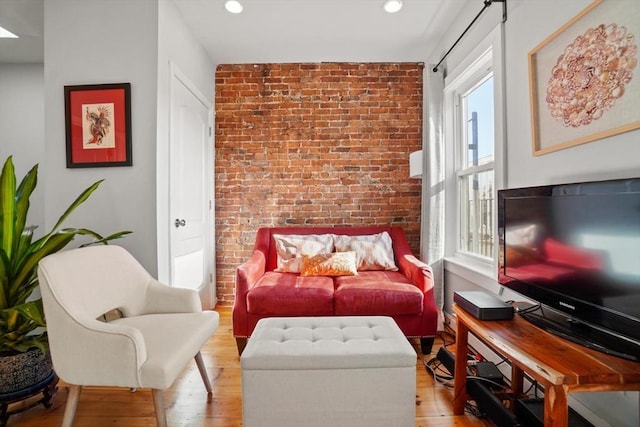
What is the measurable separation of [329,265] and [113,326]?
63.1 inches

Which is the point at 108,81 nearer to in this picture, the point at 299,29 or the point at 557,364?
the point at 299,29

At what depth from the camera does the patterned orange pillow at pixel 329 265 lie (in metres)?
2.59

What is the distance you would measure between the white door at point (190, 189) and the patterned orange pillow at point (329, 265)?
972 millimetres

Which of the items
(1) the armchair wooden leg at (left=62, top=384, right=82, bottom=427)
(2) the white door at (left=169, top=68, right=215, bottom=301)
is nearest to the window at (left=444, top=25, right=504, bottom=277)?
(2) the white door at (left=169, top=68, right=215, bottom=301)

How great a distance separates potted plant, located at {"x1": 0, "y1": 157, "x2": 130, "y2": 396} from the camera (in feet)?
5.06

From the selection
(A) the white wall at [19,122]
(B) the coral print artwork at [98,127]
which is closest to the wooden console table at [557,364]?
(B) the coral print artwork at [98,127]

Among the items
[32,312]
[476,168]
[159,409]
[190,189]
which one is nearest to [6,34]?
[190,189]

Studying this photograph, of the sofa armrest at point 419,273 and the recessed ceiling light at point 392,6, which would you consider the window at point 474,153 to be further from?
the recessed ceiling light at point 392,6

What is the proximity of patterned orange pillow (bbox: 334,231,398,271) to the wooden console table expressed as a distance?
1.44m

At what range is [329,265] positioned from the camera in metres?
2.60

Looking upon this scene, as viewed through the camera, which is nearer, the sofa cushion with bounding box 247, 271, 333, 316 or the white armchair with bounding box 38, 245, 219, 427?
the white armchair with bounding box 38, 245, 219, 427

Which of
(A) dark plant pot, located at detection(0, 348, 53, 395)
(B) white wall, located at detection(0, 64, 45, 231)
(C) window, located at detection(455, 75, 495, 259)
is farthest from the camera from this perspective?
(B) white wall, located at detection(0, 64, 45, 231)

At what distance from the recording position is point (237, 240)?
3.26 m

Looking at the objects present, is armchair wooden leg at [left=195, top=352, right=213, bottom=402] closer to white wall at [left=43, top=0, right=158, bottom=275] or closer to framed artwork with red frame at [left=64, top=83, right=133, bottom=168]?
white wall at [left=43, top=0, right=158, bottom=275]
